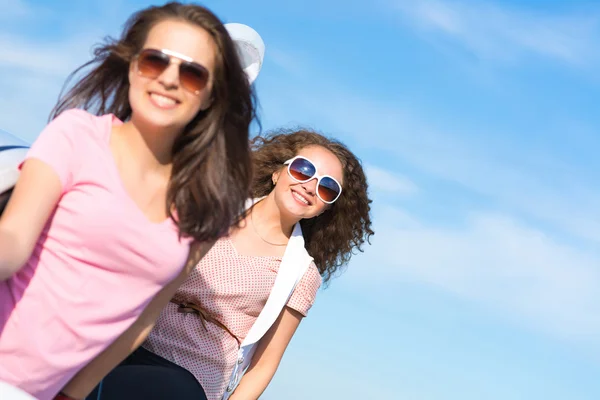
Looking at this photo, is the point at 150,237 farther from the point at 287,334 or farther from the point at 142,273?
the point at 287,334

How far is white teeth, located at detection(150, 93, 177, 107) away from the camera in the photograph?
3.63m

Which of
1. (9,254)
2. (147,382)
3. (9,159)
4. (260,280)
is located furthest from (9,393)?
(260,280)

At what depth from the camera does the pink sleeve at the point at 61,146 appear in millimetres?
3346

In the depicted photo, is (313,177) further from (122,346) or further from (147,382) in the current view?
(122,346)

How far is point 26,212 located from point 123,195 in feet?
1.24

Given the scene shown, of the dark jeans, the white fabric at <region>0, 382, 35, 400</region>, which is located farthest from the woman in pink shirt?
the dark jeans

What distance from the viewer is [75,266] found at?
3.45 metres

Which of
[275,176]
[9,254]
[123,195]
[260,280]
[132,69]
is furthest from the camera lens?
[275,176]

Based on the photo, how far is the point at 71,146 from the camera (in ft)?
11.3

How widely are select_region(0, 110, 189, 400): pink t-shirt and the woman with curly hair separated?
0.86 meters

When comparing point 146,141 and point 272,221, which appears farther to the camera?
point 272,221

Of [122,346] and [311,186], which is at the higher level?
[311,186]

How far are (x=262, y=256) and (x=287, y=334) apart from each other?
1.98 ft

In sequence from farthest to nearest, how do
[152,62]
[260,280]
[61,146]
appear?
[260,280] → [152,62] → [61,146]
